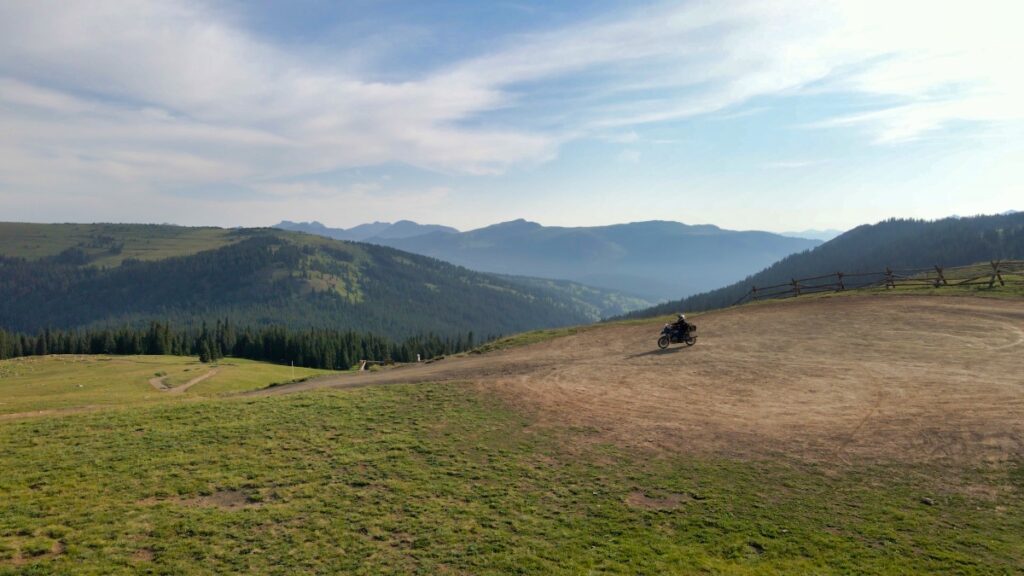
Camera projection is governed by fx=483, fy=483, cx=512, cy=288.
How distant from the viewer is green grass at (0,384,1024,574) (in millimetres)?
11898

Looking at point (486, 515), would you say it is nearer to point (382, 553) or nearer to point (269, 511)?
point (382, 553)

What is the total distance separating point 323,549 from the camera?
12367mm

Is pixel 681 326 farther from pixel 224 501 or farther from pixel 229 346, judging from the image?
pixel 229 346

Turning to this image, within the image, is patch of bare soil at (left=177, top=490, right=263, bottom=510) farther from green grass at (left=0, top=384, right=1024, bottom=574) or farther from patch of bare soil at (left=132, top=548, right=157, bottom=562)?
patch of bare soil at (left=132, top=548, right=157, bottom=562)

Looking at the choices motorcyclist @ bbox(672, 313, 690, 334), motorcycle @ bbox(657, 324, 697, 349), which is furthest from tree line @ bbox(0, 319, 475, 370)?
motorcyclist @ bbox(672, 313, 690, 334)

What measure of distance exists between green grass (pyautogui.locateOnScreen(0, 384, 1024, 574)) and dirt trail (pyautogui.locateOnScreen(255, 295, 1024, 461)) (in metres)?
2.02

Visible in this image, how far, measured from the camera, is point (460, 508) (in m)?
14.4

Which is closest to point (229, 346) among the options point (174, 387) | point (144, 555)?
point (174, 387)

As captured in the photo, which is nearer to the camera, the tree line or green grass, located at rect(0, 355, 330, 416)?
green grass, located at rect(0, 355, 330, 416)

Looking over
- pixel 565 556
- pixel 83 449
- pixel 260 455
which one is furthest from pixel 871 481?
pixel 83 449

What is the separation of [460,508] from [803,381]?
69.0 ft

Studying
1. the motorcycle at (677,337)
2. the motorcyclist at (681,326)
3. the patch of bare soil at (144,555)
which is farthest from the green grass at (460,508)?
the motorcyclist at (681,326)

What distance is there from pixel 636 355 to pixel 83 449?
1207 inches

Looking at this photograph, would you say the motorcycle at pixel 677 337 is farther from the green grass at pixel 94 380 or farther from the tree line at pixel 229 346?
the tree line at pixel 229 346
